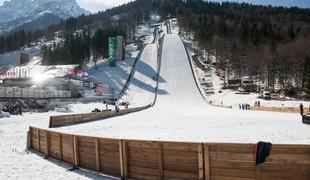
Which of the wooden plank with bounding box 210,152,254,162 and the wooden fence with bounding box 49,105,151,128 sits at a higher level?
the wooden plank with bounding box 210,152,254,162

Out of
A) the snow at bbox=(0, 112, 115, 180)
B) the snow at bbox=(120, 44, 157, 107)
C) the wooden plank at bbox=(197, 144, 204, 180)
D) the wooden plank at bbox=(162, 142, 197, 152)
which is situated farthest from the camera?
Result: the snow at bbox=(120, 44, 157, 107)

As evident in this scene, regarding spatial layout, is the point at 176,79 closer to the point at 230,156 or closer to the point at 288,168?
the point at 230,156

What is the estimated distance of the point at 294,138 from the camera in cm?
1808

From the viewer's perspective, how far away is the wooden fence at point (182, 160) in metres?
7.92

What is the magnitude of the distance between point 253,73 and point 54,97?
161 feet

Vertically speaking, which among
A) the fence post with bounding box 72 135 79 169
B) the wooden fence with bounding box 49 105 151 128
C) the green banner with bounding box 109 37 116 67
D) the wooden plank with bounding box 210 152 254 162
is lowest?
the wooden fence with bounding box 49 105 151 128

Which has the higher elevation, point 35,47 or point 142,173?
point 35,47

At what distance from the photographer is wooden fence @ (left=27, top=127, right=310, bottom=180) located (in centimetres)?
792

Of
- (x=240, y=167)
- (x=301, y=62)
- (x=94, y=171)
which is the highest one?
(x=301, y=62)

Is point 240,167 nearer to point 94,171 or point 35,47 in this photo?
point 94,171

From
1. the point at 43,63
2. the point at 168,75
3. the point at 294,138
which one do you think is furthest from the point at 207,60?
the point at 294,138

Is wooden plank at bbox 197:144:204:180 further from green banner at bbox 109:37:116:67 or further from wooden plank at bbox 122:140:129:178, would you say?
green banner at bbox 109:37:116:67

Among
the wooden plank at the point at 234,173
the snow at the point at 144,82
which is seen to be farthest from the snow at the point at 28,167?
the snow at the point at 144,82

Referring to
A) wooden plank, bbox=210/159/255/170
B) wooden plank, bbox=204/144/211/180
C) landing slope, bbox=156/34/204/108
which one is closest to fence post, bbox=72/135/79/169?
wooden plank, bbox=204/144/211/180
